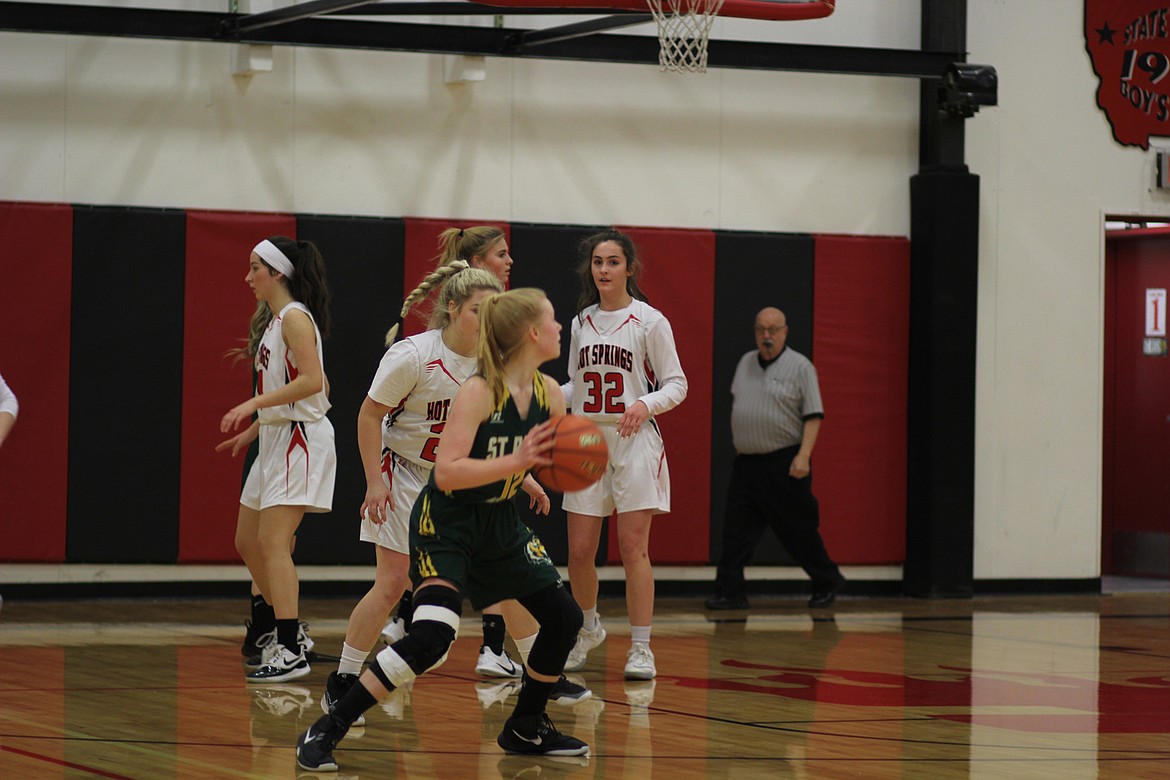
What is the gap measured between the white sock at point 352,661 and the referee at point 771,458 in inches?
192

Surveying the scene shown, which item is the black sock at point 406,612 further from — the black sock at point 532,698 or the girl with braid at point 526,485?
the black sock at point 532,698

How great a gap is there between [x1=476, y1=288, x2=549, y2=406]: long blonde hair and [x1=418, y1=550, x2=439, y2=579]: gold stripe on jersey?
499 millimetres

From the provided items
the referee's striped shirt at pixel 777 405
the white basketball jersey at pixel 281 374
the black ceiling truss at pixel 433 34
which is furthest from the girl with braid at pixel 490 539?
the referee's striped shirt at pixel 777 405

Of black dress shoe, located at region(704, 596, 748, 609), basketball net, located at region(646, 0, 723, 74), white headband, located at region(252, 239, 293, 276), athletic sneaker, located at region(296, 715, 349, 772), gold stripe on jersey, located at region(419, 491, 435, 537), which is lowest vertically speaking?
black dress shoe, located at region(704, 596, 748, 609)

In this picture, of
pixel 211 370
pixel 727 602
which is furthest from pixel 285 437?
pixel 727 602

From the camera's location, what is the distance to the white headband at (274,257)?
22.6ft

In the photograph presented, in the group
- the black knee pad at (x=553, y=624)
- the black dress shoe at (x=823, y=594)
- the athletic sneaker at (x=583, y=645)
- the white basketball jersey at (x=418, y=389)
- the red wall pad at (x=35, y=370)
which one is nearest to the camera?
the black knee pad at (x=553, y=624)

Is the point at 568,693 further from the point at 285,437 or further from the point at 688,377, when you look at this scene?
the point at 688,377

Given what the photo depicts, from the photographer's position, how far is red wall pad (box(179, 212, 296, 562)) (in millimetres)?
10047

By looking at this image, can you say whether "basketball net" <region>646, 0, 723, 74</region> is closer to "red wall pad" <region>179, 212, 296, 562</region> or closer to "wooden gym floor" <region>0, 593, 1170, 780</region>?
"red wall pad" <region>179, 212, 296, 562</region>

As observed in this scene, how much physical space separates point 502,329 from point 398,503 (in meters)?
1.44

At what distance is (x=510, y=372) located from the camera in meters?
5.00

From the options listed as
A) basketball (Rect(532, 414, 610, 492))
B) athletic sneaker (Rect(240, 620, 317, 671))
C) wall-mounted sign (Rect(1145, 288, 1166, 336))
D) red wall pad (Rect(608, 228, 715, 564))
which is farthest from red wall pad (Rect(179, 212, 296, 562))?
A: wall-mounted sign (Rect(1145, 288, 1166, 336))

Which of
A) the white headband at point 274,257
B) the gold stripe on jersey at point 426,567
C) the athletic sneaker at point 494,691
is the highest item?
the white headband at point 274,257
